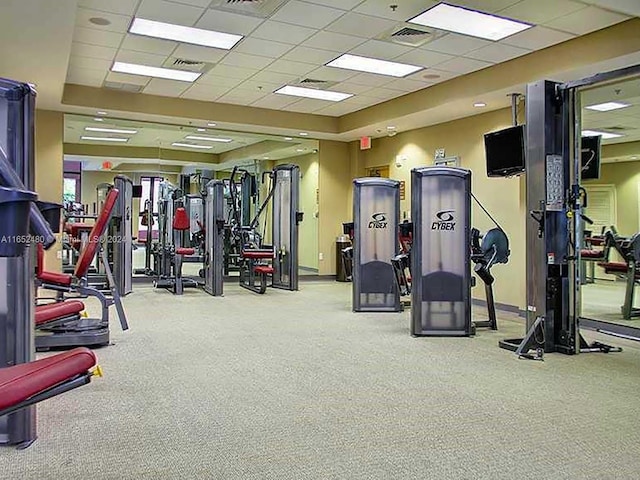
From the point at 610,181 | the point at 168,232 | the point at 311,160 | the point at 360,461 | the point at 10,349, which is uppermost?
the point at 311,160

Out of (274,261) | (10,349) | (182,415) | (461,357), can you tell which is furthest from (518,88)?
(10,349)

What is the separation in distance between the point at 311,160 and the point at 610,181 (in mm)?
5761

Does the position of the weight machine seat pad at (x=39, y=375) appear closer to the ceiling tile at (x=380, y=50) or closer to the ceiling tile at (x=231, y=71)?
the ceiling tile at (x=380, y=50)

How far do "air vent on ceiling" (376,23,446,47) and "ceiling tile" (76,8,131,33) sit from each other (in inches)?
104

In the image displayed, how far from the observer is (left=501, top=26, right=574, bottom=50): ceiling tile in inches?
239

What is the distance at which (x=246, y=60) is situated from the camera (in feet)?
24.2

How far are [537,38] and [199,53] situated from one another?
382 centimetres

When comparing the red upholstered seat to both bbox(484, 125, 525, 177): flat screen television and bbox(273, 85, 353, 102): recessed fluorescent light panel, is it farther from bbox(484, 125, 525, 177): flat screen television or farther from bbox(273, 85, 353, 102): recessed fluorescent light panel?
bbox(484, 125, 525, 177): flat screen television

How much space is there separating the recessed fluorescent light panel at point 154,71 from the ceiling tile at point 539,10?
4.28 meters

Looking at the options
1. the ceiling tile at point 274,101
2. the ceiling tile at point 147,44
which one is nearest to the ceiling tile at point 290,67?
the ceiling tile at point 147,44

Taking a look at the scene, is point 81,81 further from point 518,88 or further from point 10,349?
point 10,349

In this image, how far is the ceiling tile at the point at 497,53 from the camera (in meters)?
6.64

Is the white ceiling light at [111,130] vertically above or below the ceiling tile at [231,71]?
below

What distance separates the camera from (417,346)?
5.54m
